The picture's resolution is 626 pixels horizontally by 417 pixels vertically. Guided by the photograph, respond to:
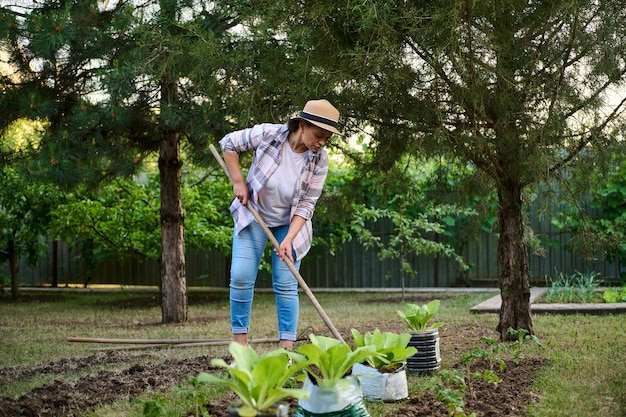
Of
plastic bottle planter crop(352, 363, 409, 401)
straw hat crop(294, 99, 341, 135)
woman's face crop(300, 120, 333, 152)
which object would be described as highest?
straw hat crop(294, 99, 341, 135)

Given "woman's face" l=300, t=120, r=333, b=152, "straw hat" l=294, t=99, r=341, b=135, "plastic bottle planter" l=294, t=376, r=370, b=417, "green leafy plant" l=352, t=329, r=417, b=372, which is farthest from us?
"woman's face" l=300, t=120, r=333, b=152

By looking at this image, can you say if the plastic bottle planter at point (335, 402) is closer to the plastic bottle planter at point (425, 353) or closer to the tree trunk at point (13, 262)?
the plastic bottle planter at point (425, 353)

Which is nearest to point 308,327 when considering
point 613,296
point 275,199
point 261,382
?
point 275,199

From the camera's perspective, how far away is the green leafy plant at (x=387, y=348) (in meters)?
2.92

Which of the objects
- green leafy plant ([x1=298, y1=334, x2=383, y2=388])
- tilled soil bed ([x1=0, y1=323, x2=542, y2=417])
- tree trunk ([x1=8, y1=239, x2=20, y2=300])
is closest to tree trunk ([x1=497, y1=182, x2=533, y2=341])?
tilled soil bed ([x1=0, y1=323, x2=542, y2=417])

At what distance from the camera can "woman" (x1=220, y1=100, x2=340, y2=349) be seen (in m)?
3.73

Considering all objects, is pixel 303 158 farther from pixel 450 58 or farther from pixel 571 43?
pixel 571 43

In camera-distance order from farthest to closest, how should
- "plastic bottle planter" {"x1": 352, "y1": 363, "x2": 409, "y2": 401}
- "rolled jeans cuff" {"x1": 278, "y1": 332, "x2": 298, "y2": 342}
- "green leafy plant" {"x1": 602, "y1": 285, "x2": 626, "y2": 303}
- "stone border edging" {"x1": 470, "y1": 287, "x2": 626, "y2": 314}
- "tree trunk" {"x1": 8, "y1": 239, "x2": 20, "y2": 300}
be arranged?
"tree trunk" {"x1": 8, "y1": 239, "x2": 20, "y2": 300} < "green leafy plant" {"x1": 602, "y1": 285, "x2": 626, "y2": 303} < "stone border edging" {"x1": 470, "y1": 287, "x2": 626, "y2": 314} < "rolled jeans cuff" {"x1": 278, "y1": 332, "x2": 298, "y2": 342} < "plastic bottle planter" {"x1": 352, "y1": 363, "x2": 409, "y2": 401}

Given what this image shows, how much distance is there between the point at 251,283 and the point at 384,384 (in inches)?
38.6

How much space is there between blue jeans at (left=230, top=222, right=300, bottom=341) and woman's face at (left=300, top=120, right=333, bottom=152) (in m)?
0.49

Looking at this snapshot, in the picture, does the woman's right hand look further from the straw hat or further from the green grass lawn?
the green grass lawn

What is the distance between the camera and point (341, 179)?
983 cm

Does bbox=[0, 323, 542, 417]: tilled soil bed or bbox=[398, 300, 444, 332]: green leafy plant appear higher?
bbox=[398, 300, 444, 332]: green leafy plant

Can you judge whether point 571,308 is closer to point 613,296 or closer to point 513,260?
point 613,296
